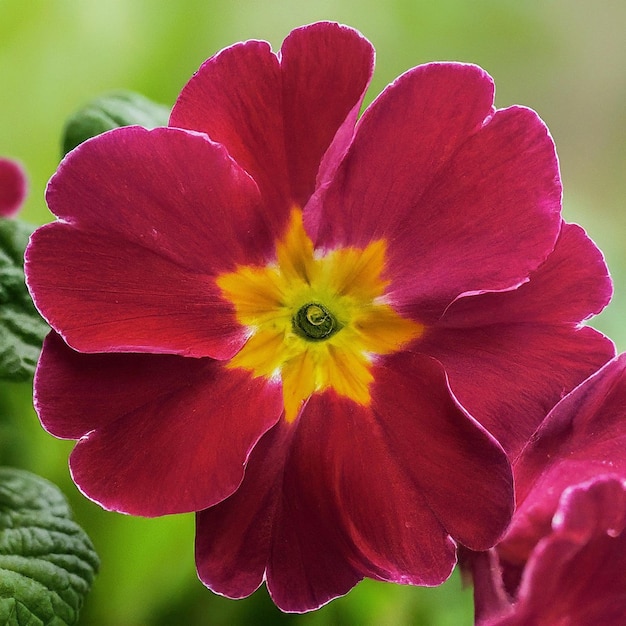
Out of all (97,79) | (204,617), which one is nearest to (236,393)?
(204,617)

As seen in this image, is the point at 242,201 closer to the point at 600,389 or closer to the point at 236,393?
the point at 236,393

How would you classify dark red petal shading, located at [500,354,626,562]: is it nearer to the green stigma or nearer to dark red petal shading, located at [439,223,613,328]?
dark red petal shading, located at [439,223,613,328]

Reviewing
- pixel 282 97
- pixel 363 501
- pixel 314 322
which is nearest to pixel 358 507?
pixel 363 501

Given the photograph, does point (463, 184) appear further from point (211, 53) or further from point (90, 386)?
Result: point (211, 53)

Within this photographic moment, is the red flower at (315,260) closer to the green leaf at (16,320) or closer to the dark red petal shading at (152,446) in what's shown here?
the dark red petal shading at (152,446)

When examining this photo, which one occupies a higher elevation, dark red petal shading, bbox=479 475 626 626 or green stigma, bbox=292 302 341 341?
green stigma, bbox=292 302 341 341

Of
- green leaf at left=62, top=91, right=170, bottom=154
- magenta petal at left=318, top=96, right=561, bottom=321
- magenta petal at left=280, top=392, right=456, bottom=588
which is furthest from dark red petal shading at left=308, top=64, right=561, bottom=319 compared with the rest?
green leaf at left=62, top=91, right=170, bottom=154
